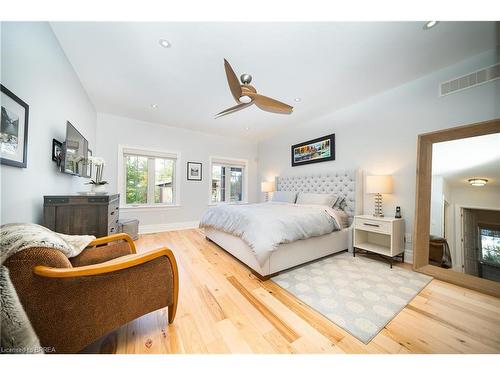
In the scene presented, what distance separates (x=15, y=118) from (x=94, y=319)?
1486 millimetres

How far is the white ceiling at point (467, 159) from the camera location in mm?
1873

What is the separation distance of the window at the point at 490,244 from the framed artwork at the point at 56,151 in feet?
15.7

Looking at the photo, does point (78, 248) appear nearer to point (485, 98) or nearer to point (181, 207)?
point (181, 207)

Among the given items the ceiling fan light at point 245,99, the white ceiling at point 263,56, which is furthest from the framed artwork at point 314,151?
the ceiling fan light at point 245,99

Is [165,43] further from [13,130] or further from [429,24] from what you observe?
[429,24]

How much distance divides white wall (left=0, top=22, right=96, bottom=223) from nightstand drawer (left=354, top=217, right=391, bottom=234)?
360 cm

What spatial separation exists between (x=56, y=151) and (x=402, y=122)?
4393 mm

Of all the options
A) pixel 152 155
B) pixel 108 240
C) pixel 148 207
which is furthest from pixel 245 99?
pixel 148 207

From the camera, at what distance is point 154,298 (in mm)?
1104

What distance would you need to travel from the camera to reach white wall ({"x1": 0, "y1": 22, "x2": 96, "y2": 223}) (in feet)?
3.88

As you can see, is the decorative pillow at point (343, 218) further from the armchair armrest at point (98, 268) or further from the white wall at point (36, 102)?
the white wall at point (36, 102)

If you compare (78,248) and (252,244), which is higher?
(78,248)
